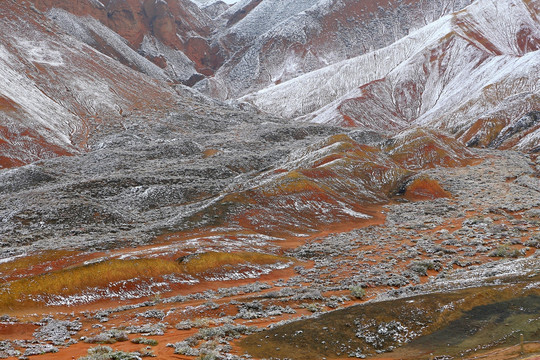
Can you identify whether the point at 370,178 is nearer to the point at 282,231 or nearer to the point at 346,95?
the point at 282,231

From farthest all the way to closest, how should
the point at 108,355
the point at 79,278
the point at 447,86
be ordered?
the point at 447,86, the point at 79,278, the point at 108,355

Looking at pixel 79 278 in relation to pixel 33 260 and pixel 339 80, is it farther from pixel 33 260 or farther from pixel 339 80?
pixel 339 80

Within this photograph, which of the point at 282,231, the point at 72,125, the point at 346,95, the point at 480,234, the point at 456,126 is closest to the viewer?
the point at 480,234

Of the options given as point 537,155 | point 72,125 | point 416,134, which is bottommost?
point 537,155

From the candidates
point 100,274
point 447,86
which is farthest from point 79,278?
point 447,86

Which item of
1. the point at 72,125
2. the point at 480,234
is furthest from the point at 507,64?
the point at 72,125
